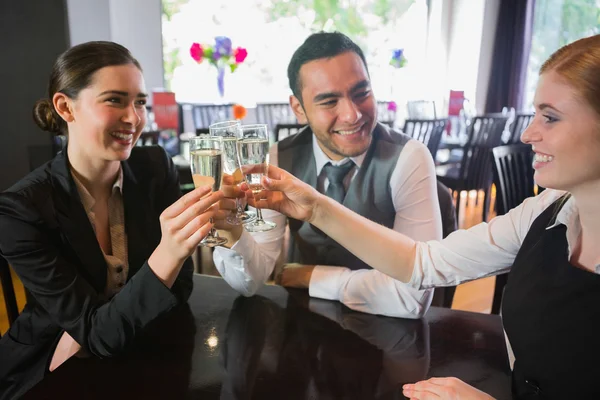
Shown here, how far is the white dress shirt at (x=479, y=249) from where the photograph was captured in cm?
99

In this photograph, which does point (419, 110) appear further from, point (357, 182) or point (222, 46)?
point (357, 182)

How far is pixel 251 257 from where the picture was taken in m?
1.25

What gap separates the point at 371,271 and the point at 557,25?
588cm

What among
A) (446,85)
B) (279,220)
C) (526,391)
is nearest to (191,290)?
(279,220)

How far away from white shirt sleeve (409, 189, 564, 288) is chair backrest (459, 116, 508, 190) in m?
2.66

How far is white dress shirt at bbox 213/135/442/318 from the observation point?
112 cm

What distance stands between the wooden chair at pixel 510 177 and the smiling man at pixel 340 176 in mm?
677

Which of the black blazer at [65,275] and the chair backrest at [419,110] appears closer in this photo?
the black blazer at [65,275]

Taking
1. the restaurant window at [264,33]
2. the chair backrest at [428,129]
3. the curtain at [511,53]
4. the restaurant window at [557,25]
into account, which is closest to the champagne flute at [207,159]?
the chair backrest at [428,129]

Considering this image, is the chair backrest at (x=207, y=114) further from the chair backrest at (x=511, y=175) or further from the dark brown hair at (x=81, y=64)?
the dark brown hair at (x=81, y=64)

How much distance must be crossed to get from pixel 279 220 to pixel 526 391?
0.80 metres

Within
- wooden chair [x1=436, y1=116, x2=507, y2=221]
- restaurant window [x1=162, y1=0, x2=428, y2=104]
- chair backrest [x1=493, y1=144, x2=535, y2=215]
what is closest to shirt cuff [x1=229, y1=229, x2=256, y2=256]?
chair backrest [x1=493, y1=144, x2=535, y2=215]

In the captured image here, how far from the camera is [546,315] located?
787 mm

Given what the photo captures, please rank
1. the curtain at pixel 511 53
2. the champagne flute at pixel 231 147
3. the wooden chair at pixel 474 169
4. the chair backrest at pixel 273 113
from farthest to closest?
1. the curtain at pixel 511 53
2. the chair backrest at pixel 273 113
3. the wooden chair at pixel 474 169
4. the champagne flute at pixel 231 147
